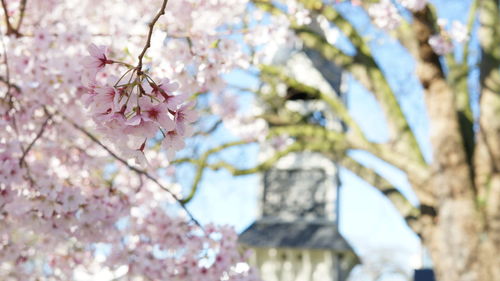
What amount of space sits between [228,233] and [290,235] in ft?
21.7

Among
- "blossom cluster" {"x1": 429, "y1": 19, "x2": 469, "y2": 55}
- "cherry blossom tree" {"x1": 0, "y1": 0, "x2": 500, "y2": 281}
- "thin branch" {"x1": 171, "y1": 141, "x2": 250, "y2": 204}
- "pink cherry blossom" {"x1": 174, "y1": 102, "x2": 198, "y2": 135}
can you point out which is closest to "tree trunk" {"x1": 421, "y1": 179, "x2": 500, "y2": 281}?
"cherry blossom tree" {"x1": 0, "y1": 0, "x2": 500, "y2": 281}

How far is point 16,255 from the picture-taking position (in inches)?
127

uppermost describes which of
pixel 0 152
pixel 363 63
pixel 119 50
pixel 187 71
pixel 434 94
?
pixel 363 63

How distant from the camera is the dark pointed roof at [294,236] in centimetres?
945

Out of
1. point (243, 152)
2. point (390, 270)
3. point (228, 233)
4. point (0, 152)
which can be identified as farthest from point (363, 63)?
point (390, 270)

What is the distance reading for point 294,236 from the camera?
32.4 ft

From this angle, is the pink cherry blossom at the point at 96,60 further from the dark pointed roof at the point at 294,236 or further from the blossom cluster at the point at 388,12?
the dark pointed roof at the point at 294,236

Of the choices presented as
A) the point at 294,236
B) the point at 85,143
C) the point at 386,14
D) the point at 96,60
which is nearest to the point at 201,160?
the point at 85,143

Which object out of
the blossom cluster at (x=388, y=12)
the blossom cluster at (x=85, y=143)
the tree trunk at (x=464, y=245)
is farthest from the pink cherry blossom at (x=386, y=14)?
Answer: the blossom cluster at (x=85, y=143)

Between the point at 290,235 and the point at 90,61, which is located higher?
the point at 290,235

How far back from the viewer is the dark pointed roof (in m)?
9.45

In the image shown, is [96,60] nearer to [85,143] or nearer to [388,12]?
[85,143]

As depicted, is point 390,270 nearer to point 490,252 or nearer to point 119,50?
point 490,252

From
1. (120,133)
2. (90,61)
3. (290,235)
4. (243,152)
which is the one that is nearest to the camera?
(120,133)
